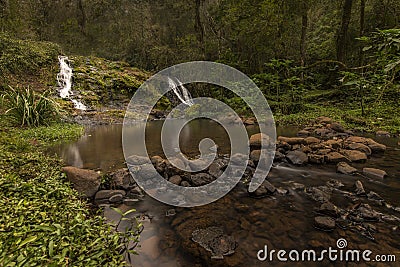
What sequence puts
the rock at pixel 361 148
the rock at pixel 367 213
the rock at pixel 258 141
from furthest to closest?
the rock at pixel 258 141 → the rock at pixel 361 148 → the rock at pixel 367 213

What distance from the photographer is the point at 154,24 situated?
2655 cm

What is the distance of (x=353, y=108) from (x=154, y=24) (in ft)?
74.6

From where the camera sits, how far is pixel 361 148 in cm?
568

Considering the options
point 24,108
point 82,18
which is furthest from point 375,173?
point 82,18

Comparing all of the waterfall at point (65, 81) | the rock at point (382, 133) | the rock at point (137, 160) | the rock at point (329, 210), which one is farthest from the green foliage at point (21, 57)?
the rock at point (382, 133)

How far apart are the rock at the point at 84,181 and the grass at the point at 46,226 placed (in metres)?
0.13

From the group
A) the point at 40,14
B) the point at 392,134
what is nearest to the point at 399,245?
the point at 392,134

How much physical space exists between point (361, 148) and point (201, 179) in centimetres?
421

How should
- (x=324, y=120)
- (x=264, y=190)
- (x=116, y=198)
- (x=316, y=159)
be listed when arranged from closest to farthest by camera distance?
(x=116, y=198)
(x=264, y=190)
(x=316, y=159)
(x=324, y=120)

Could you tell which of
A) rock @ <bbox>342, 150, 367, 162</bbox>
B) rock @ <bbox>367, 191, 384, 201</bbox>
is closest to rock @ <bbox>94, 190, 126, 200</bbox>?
rock @ <bbox>367, 191, 384, 201</bbox>

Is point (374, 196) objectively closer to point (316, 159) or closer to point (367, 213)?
point (367, 213)

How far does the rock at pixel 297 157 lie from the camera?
518 centimetres

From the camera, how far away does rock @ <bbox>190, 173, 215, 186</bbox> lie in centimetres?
413

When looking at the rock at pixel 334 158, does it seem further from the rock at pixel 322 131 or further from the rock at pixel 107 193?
the rock at pixel 107 193
